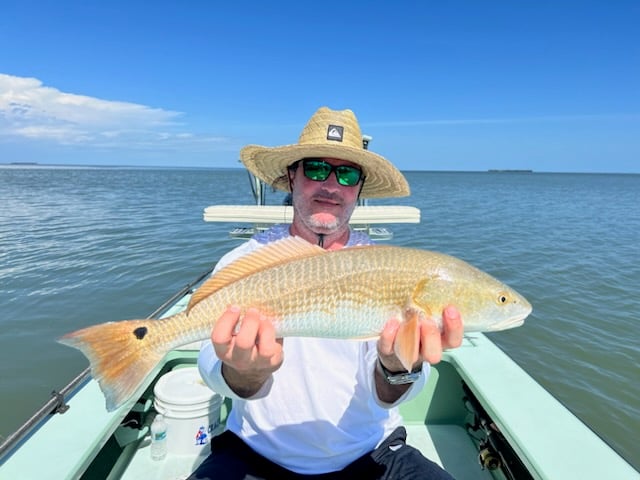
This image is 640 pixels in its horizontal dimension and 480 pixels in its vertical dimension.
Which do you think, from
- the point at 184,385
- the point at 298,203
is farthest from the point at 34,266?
the point at 298,203

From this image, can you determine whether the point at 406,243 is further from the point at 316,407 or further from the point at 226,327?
the point at 226,327

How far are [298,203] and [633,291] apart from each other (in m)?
→ 13.2

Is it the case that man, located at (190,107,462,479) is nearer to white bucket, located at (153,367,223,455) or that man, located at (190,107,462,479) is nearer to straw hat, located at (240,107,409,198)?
straw hat, located at (240,107,409,198)

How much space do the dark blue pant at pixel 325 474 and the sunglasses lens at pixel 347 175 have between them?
1782 mm

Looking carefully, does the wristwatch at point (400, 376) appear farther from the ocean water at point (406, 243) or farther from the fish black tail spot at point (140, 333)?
the ocean water at point (406, 243)

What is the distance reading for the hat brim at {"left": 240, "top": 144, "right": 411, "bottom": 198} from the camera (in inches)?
114

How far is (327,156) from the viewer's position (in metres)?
→ 2.95

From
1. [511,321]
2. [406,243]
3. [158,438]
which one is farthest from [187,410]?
[406,243]

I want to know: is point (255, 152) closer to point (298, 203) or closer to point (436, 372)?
point (298, 203)

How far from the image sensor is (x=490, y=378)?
3.44 meters

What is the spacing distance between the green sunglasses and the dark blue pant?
70.8 inches

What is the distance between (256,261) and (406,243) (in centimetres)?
1583

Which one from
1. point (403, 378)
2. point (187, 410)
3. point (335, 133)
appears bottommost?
point (187, 410)

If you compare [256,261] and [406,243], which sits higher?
[256,261]
